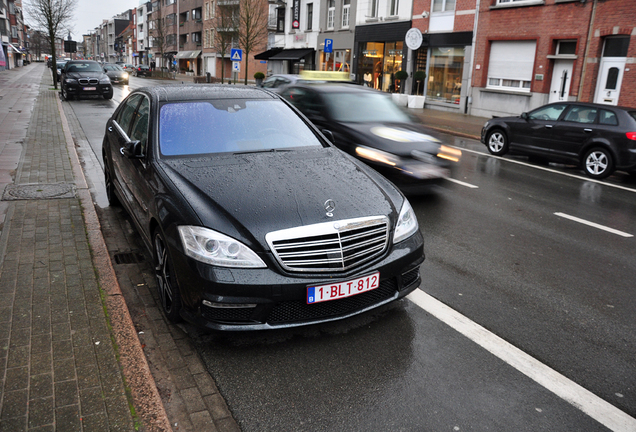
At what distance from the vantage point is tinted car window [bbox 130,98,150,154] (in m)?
4.79

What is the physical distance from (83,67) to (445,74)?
1795 cm

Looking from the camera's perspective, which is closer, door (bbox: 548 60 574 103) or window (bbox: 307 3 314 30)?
door (bbox: 548 60 574 103)

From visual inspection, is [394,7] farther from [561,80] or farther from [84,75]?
[84,75]

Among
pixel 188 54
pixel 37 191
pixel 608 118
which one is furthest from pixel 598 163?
pixel 188 54

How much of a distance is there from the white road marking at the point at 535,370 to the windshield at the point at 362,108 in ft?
15.9

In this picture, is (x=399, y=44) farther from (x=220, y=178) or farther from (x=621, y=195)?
(x=220, y=178)

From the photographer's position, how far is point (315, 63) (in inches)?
1538

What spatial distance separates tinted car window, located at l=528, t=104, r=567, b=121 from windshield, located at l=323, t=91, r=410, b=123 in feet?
16.1

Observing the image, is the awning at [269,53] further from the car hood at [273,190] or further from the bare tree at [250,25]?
the car hood at [273,190]

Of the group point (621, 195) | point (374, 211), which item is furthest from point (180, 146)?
point (621, 195)

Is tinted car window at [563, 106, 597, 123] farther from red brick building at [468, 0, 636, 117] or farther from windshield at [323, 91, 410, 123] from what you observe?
red brick building at [468, 0, 636, 117]

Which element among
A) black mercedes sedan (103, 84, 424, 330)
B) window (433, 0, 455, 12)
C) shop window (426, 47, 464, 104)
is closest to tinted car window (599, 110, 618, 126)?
black mercedes sedan (103, 84, 424, 330)

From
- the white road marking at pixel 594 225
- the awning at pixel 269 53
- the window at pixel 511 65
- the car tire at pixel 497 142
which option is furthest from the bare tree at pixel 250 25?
the white road marking at pixel 594 225

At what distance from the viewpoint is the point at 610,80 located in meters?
18.8
